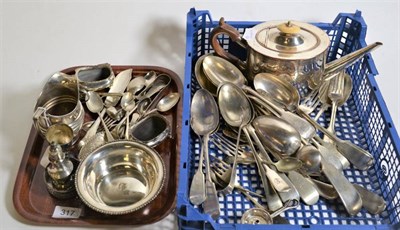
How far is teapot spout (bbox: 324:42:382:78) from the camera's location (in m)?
0.59

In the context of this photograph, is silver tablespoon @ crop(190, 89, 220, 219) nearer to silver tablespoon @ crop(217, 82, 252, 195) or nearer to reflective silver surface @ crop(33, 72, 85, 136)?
silver tablespoon @ crop(217, 82, 252, 195)

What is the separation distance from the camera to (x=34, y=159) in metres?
0.60

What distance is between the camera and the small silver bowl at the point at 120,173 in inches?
20.5

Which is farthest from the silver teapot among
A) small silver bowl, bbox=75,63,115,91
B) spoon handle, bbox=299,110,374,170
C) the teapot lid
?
small silver bowl, bbox=75,63,115,91

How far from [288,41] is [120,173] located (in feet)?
1.08

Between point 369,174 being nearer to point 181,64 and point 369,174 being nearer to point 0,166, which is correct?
point 181,64

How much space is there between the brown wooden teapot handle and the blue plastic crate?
4cm

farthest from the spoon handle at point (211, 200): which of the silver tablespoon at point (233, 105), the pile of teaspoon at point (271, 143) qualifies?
the silver tablespoon at point (233, 105)

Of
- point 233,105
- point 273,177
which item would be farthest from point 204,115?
point 273,177

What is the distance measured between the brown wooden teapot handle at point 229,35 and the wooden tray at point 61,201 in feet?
0.48

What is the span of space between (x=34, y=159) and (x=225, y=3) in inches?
22.1

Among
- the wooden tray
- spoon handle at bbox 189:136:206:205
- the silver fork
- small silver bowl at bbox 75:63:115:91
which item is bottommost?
the wooden tray

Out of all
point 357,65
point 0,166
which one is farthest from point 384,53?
point 0,166

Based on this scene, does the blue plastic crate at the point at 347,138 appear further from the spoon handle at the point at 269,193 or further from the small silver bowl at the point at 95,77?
the small silver bowl at the point at 95,77
